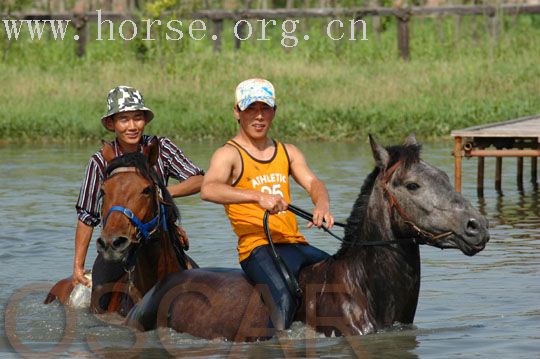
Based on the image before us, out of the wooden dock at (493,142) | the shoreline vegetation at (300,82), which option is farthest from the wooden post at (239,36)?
the wooden dock at (493,142)

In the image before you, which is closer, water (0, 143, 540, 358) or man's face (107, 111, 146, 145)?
water (0, 143, 540, 358)

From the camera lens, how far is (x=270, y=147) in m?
8.23

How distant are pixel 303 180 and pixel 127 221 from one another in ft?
3.56

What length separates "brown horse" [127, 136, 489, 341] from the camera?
7695 millimetres

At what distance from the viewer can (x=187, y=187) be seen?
922cm

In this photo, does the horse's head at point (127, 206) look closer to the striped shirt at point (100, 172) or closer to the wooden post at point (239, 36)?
the striped shirt at point (100, 172)

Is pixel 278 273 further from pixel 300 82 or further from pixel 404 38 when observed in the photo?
pixel 404 38

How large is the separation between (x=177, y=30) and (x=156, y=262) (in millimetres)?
21533

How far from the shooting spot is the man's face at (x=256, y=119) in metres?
8.10

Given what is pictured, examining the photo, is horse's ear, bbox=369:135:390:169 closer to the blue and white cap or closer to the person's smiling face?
the blue and white cap

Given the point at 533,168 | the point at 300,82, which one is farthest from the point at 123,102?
the point at 300,82

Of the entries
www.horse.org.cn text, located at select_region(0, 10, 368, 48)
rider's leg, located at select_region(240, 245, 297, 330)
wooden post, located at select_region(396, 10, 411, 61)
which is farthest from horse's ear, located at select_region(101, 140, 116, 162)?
wooden post, located at select_region(396, 10, 411, 61)

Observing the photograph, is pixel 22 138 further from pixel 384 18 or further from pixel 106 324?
pixel 106 324

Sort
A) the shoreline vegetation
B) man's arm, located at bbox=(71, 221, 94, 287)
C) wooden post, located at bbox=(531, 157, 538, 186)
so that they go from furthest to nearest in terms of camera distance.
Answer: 1. the shoreline vegetation
2. wooden post, located at bbox=(531, 157, 538, 186)
3. man's arm, located at bbox=(71, 221, 94, 287)
